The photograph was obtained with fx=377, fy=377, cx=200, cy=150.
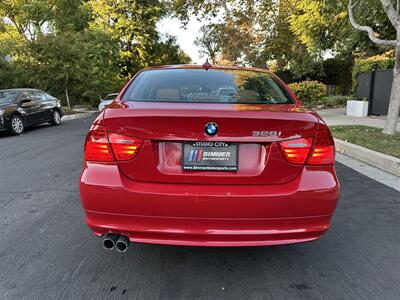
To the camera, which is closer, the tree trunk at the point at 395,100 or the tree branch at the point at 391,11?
the tree branch at the point at 391,11

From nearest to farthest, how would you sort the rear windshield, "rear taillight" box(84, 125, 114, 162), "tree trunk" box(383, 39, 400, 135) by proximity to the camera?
"rear taillight" box(84, 125, 114, 162) < the rear windshield < "tree trunk" box(383, 39, 400, 135)

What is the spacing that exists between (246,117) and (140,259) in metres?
1.61

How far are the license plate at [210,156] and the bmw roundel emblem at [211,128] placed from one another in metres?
0.08

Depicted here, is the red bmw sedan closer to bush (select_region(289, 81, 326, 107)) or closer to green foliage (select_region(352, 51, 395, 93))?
green foliage (select_region(352, 51, 395, 93))

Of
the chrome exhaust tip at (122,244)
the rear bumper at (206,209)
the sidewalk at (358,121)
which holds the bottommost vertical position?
the sidewalk at (358,121)

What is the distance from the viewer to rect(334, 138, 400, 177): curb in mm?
6332

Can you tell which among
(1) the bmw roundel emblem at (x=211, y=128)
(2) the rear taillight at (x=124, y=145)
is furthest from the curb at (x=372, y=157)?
(2) the rear taillight at (x=124, y=145)

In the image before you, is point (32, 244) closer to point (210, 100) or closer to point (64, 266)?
point (64, 266)

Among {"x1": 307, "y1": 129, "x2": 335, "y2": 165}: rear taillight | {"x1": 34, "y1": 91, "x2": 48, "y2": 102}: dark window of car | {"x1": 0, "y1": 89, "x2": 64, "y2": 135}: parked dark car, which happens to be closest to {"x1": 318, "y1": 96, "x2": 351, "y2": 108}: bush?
{"x1": 0, "y1": 89, "x2": 64, "y2": 135}: parked dark car

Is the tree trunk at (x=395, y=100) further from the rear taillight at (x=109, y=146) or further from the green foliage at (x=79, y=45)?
the green foliage at (x=79, y=45)

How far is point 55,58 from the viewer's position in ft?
66.6

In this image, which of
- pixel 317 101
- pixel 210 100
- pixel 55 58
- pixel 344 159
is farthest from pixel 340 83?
pixel 210 100

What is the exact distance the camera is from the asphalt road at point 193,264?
2.79 meters

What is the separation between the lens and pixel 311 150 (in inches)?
105
